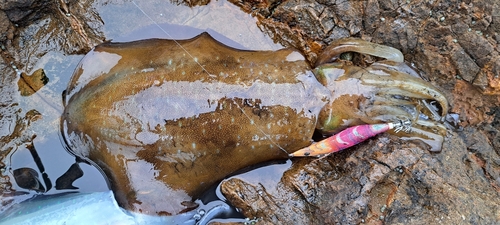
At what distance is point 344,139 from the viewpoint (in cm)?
418

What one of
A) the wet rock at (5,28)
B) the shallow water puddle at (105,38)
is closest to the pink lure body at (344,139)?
the shallow water puddle at (105,38)

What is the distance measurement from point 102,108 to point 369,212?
2725 millimetres

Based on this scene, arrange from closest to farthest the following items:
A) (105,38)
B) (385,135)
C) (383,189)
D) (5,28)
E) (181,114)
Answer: (383,189) < (181,114) < (385,135) < (5,28) < (105,38)

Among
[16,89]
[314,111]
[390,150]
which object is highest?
[16,89]

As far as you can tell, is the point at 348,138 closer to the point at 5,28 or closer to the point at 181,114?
the point at 181,114

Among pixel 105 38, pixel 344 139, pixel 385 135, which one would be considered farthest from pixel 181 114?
pixel 385 135

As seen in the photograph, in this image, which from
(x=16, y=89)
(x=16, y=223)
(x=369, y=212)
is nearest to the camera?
(x=369, y=212)

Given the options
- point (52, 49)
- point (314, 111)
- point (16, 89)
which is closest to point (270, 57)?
point (314, 111)

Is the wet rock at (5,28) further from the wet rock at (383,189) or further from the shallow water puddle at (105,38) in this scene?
the wet rock at (383,189)

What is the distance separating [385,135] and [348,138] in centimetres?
37

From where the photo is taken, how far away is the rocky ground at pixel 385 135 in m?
3.83

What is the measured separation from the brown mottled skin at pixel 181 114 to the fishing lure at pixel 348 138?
0.11m

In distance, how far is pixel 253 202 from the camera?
4.26 metres

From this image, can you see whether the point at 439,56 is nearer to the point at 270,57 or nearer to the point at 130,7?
the point at 270,57
